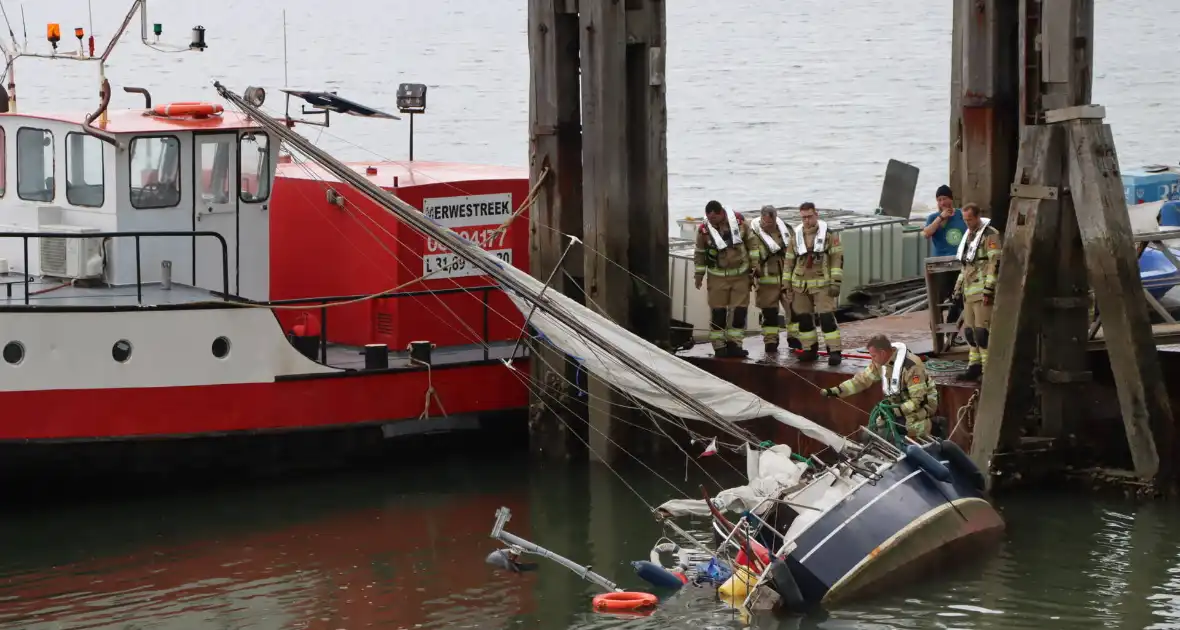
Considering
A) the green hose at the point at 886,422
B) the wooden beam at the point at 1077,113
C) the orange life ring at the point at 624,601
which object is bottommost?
the orange life ring at the point at 624,601

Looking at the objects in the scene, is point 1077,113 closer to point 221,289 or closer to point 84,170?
point 221,289

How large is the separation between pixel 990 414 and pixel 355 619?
490cm

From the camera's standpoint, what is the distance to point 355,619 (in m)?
11.3

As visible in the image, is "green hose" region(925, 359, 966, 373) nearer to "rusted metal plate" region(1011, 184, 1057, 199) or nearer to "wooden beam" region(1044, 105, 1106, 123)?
"rusted metal plate" region(1011, 184, 1057, 199)

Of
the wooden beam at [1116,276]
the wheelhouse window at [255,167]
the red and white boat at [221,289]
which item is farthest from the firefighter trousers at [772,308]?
the wheelhouse window at [255,167]

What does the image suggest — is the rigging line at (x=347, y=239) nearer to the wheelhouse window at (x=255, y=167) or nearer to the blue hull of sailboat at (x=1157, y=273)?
the wheelhouse window at (x=255, y=167)

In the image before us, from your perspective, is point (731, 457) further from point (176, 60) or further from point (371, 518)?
point (176, 60)

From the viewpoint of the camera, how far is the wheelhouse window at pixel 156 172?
14445mm

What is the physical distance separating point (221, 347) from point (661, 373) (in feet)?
13.4

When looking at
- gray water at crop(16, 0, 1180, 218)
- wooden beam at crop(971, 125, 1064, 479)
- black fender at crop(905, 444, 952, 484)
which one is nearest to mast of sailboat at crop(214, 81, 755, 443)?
black fender at crop(905, 444, 952, 484)

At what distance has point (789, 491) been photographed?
11.4 metres

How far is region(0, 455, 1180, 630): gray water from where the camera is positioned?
1124 centimetres

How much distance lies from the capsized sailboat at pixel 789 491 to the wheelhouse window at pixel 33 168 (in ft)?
10.2

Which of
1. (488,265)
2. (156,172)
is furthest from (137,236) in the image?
(488,265)
